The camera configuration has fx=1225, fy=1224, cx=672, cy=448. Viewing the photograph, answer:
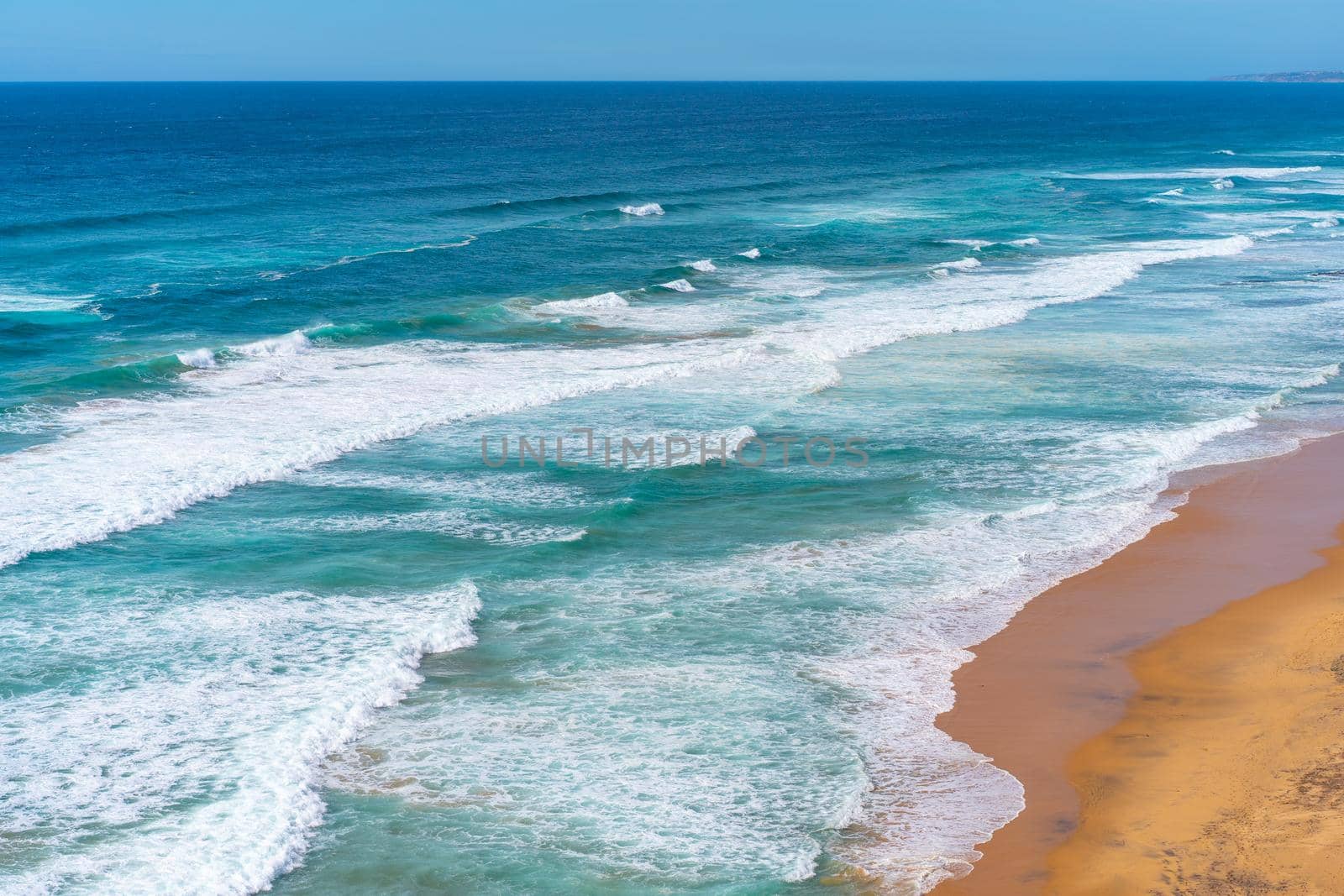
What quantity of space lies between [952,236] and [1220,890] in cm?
4186

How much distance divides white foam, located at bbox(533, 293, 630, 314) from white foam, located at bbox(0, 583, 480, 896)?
64.8 feet

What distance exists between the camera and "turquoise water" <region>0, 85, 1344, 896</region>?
33.3 feet

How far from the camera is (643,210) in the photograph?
5556 cm

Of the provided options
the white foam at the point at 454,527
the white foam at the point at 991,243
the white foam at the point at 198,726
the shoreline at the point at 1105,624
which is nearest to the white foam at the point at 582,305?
the white foam at the point at 991,243

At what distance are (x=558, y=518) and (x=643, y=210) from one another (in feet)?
131

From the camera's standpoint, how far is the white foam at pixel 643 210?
180 feet

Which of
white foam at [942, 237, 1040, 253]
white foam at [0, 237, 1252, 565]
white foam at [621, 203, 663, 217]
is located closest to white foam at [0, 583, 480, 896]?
white foam at [0, 237, 1252, 565]

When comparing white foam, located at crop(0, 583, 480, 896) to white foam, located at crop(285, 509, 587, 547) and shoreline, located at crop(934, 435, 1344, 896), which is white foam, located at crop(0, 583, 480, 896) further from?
shoreline, located at crop(934, 435, 1344, 896)

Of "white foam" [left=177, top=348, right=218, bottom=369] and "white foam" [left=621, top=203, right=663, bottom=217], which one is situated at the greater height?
"white foam" [left=621, top=203, right=663, bottom=217]

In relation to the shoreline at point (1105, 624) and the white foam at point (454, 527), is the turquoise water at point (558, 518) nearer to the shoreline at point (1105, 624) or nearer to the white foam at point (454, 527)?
the white foam at point (454, 527)

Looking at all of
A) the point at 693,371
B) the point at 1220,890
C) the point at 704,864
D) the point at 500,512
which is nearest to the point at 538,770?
the point at 704,864

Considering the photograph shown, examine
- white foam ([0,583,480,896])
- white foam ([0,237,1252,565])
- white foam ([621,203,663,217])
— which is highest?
white foam ([621,203,663,217])

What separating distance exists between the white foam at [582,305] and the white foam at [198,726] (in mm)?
19744

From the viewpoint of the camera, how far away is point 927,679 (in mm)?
12602
